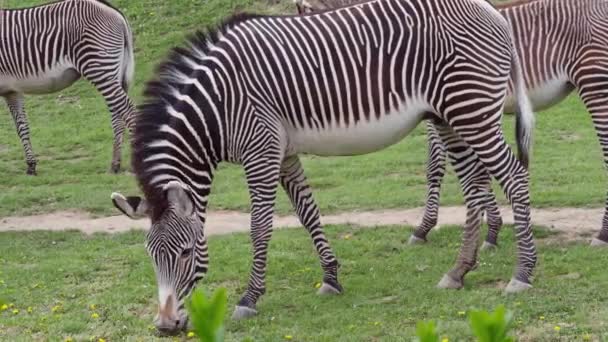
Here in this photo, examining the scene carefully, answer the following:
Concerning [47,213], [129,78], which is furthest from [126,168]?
[47,213]

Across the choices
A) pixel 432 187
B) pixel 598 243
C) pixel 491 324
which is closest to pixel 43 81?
pixel 432 187

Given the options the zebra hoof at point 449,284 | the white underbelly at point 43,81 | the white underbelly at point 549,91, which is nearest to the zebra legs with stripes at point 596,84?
the white underbelly at point 549,91

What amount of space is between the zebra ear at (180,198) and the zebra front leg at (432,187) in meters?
3.17

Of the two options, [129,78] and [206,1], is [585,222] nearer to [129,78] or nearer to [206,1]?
[129,78]

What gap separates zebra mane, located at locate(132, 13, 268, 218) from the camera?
A: 6.44 m

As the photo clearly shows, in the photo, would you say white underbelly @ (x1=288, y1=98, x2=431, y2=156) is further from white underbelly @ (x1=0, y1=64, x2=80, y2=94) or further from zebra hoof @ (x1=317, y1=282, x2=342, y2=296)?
white underbelly @ (x1=0, y1=64, x2=80, y2=94)

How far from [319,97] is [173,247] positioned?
5.13 feet

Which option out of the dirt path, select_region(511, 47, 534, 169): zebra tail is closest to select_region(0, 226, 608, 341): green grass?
the dirt path

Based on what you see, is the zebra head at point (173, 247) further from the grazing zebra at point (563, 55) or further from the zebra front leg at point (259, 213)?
the grazing zebra at point (563, 55)

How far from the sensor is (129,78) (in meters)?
A: 14.0

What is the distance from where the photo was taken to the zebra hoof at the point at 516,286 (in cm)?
662

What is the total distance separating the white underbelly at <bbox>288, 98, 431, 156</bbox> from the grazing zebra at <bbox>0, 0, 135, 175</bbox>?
24.0ft

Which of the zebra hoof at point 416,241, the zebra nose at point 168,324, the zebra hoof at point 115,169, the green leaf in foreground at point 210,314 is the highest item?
the green leaf in foreground at point 210,314

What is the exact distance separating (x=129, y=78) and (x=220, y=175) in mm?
2170
